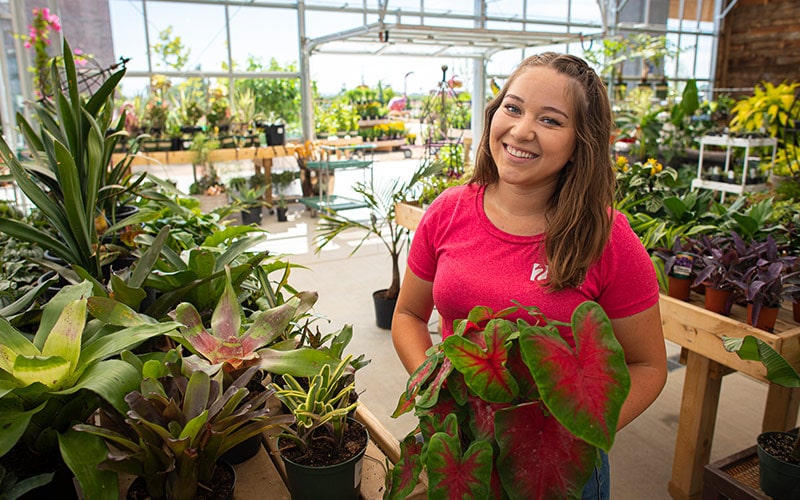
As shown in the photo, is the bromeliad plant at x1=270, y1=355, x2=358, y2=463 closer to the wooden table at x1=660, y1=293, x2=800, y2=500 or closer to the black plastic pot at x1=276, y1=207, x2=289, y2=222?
the wooden table at x1=660, y1=293, x2=800, y2=500

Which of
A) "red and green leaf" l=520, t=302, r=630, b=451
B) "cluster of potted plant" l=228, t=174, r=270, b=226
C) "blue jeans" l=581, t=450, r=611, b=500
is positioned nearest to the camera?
"red and green leaf" l=520, t=302, r=630, b=451

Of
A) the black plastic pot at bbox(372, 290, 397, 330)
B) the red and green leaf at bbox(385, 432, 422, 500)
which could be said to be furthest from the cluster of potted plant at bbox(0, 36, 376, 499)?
the black plastic pot at bbox(372, 290, 397, 330)

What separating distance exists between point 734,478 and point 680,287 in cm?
74

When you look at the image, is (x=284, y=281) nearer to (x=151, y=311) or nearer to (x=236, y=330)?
(x=151, y=311)

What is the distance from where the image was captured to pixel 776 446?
5.70 feet

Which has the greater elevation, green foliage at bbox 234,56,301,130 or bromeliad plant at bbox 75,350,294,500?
green foliage at bbox 234,56,301,130

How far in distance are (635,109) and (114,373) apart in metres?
8.09

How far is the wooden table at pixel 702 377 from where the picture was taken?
79.8 inches

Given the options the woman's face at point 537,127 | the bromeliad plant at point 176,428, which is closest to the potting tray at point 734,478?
the woman's face at point 537,127

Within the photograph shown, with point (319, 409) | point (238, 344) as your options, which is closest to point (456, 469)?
point (319, 409)

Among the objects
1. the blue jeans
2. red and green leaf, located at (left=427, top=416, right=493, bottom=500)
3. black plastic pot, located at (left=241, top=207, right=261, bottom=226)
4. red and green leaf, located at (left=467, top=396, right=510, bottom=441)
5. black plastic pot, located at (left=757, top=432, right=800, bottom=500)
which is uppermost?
red and green leaf, located at (left=467, top=396, right=510, bottom=441)

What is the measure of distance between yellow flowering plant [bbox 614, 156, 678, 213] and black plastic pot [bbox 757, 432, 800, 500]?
1565 mm

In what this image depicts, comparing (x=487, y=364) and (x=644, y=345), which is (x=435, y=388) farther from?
(x=644, y=345)

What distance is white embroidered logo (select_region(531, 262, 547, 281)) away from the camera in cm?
127
